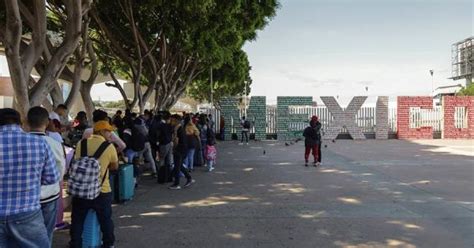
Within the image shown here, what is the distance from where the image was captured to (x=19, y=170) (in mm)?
3652

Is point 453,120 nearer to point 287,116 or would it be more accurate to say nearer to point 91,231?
point 287,116

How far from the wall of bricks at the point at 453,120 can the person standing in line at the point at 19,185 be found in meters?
30.8

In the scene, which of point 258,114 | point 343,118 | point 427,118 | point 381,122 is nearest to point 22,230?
point 258,114

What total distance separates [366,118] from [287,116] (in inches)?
196

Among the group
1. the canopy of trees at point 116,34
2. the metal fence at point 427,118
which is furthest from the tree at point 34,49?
the metal fence at point 427,118

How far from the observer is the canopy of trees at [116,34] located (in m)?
9.22

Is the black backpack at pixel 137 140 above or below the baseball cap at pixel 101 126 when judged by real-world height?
below

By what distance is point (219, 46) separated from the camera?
19.1m

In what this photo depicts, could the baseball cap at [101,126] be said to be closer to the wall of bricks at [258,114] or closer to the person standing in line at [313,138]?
the person standing in line at [313,138]

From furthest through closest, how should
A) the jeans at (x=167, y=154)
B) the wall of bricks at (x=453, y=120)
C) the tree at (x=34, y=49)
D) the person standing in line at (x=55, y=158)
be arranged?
the wall of bricks at (x=453, y=120) → the jeans at (x=167, y=154) → the tree at (x=34, y=49) → the person standing in line at (x=55, y=158)

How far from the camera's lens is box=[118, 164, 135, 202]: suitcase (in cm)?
889

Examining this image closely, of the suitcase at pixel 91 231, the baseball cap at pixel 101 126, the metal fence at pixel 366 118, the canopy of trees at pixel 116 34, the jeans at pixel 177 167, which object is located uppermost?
the canopy of trees at pixel 116 34

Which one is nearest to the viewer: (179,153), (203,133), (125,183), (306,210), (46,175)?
(46,175)

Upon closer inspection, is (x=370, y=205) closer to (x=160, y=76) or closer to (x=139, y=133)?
(x=139, y=133)
